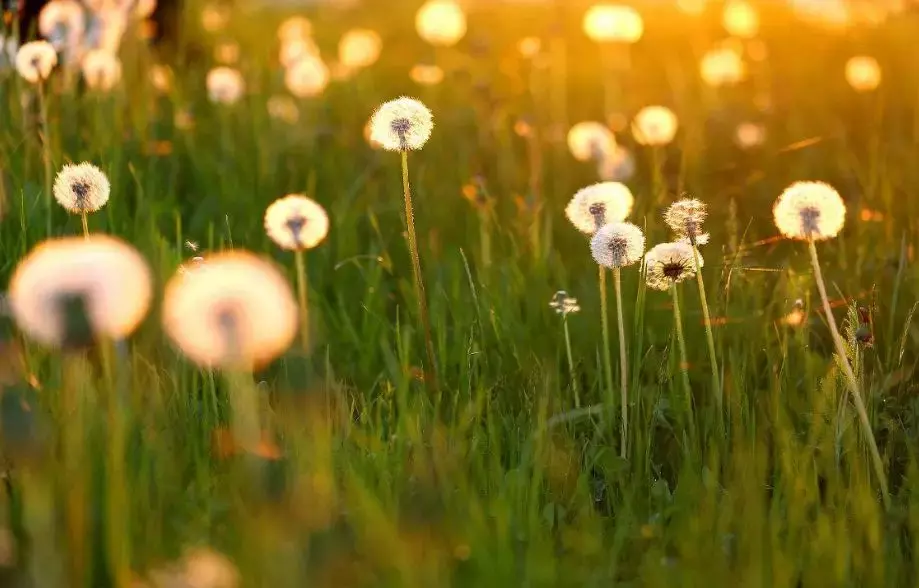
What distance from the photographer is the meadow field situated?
4.86ft

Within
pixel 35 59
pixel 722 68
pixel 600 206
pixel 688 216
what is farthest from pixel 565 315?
pixel 722 68

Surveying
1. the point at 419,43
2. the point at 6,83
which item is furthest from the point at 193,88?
the point at 419,43

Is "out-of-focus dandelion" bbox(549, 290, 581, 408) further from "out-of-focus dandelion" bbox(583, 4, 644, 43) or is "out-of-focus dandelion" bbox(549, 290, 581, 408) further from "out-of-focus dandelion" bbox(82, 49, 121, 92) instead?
"out-of-focus dandelion" bbox(583, 4, 644, 43)

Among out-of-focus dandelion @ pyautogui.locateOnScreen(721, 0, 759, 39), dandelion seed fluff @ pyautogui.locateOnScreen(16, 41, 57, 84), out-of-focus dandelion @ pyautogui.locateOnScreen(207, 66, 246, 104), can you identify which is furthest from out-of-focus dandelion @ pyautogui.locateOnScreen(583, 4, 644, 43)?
dandelion seed fluff @ pyautogui.locateOnScreen(16, 41, 57, 84)

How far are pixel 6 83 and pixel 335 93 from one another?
200 centimetres

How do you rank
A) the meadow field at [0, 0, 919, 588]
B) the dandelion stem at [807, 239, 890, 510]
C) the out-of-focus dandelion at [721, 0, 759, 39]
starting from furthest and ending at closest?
the out-of-focus dandelion at [721, 0, 759, 39]
the dandelion stem at [807, 239, 890, 510]
the meadow field at [0, 0, 919, 588]

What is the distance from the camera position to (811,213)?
198cm

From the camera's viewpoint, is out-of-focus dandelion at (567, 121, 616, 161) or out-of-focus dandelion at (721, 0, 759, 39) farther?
out-of-focus dandelion at (721, 0, 759, 39)

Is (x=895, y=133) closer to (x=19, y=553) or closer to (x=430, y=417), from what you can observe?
(x=430, y=417)

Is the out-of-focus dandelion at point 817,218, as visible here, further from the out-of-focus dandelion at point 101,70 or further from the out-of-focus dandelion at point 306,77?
the out-of-focus dandelion at point 306,77

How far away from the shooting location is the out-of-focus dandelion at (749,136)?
4.48 metres

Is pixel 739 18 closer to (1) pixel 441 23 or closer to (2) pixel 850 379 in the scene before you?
(1) pixel 441 23

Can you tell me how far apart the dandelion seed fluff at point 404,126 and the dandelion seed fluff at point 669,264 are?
49 centimetres

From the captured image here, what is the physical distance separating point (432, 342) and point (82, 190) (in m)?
0.85
